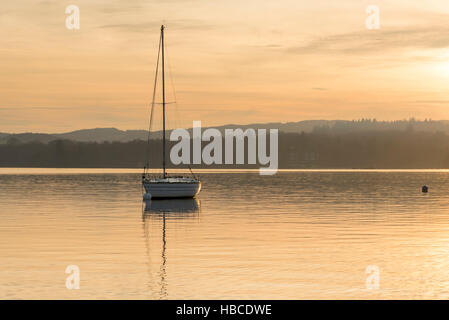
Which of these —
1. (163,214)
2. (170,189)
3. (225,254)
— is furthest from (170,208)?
(225,254)

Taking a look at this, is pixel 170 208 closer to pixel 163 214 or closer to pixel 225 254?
pixel 163 214

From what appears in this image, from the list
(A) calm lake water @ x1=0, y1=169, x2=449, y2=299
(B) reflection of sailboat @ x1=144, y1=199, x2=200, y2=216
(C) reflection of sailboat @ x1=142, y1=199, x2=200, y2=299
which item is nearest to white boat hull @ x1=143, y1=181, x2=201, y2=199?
(C) reflection of sailboat @ x1=142, y1=199, x2=200, y2=299

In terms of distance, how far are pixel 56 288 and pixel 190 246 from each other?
1179 cm

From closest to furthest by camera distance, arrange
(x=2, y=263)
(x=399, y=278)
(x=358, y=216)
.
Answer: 1. (x=399, y=278)
2. (x=2, y=263)
3. (x=358, y=216)

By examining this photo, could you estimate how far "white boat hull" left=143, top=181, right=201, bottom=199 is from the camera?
240 feet

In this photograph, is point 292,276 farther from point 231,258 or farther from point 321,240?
point 321,240

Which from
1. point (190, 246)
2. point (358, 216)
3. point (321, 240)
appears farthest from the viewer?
point (358, 216)

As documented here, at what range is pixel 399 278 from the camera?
23859 mm

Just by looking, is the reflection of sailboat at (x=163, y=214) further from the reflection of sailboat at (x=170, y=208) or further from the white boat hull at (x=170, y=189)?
the white boat hull at (x=170, y=189)

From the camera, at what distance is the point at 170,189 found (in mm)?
74812

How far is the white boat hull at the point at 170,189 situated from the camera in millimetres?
73100

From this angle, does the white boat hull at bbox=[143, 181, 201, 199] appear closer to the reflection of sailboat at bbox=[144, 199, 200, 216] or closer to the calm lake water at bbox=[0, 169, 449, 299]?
the reflection of sailboat at bbox=[144, 199, 200, 216]

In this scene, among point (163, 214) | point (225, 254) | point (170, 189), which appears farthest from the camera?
point (170, 189)

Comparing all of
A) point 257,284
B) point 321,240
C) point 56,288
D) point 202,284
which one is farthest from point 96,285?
point 321,240
